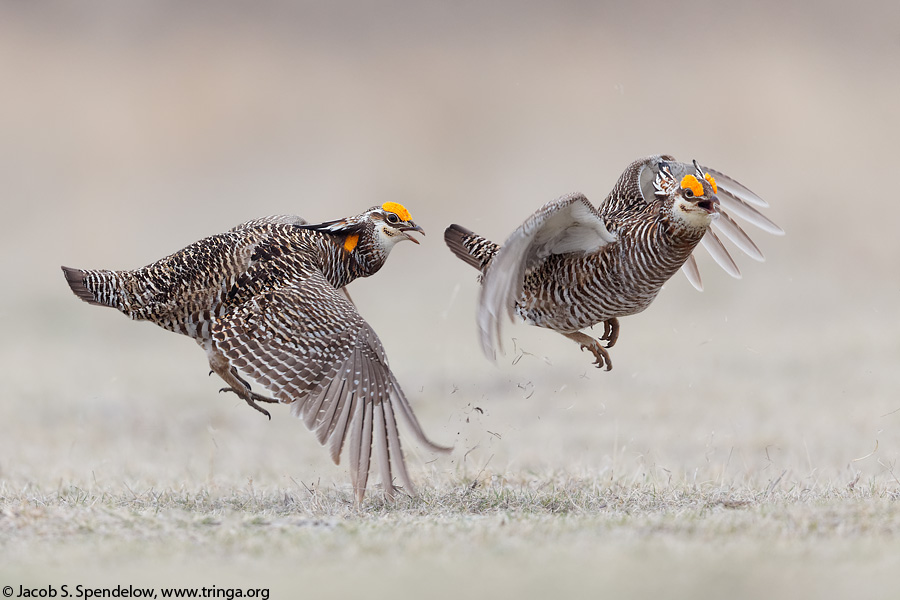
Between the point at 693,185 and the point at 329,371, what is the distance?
1.99m

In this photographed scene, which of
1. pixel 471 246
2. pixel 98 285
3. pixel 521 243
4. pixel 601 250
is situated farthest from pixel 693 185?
pixel 98 285

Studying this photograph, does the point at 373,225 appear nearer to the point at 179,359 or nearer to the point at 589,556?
the point at 589,556

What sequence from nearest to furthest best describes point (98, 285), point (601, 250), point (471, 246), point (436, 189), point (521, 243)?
point (521, 243), point (601, 250), point (98, 285), point (471, 246), point (436, 189)

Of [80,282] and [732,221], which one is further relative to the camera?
[732,221]

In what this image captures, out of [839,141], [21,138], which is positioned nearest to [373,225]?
[839,141]

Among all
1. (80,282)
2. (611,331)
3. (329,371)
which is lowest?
(329,371)

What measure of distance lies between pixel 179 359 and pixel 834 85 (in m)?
12.9

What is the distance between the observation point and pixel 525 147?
63.9 ft

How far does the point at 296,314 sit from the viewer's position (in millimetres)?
4719

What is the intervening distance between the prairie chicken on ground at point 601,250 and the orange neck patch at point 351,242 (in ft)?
1.84

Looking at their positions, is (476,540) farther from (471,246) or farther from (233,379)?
(471,246)

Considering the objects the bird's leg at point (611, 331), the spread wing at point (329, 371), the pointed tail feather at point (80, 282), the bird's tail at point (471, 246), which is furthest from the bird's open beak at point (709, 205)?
the pointed tail feather at point (80, 282)

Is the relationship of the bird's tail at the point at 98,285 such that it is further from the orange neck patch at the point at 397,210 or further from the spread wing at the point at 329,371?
the orange neck patch at the point at 397,210

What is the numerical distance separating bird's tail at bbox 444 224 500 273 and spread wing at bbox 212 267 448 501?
118 cm
